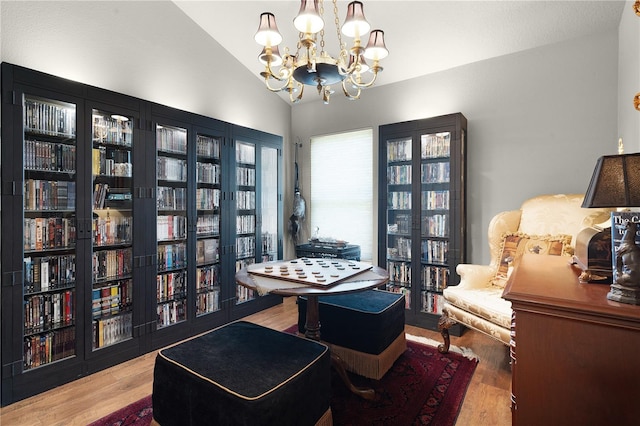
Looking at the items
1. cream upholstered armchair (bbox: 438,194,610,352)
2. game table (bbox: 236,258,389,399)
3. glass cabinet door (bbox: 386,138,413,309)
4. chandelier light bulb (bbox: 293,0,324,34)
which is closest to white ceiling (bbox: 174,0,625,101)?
glass cabinet door (bbox: 386,138,413,309)

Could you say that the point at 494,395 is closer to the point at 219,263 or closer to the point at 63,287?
the point at 219,263

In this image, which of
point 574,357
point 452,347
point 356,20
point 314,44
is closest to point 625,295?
point 574,357

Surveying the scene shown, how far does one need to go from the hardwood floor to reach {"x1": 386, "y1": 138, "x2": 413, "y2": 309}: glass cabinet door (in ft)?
3.42

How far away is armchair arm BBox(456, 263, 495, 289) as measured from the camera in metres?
2.74

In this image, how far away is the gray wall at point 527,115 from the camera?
279cm

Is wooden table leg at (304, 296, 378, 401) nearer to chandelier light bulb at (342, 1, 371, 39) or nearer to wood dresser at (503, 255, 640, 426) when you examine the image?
wood dresser at (503, 255, 640, 426)

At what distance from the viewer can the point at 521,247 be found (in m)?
2.70

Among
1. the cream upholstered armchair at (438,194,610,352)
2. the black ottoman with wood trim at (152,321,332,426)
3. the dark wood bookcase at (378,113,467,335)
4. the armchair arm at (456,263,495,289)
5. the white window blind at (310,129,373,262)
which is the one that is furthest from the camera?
the white window blind at (310,129,373,262)

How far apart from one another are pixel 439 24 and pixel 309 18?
165 cm

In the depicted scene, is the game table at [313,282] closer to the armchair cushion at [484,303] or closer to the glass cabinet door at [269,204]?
the armchair cushion at [484,303]

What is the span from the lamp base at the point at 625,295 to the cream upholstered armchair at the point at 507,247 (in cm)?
136

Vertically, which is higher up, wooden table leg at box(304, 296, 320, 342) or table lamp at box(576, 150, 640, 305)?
table lamp at box(576, 150, 640, 305)

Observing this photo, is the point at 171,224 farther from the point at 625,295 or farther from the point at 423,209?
the point at 625,295

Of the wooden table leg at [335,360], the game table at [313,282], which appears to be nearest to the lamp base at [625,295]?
the game table at [313,282]
